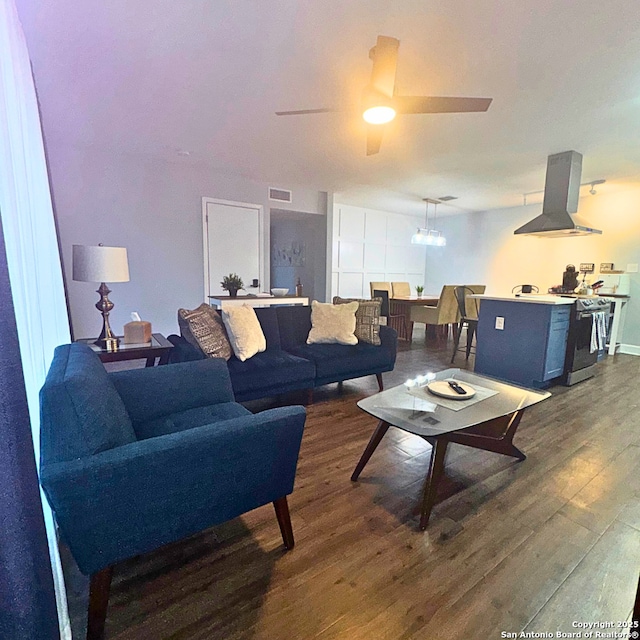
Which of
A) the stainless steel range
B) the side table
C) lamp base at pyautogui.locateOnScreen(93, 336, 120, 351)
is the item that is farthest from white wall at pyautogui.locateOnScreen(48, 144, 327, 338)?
the stainless steel range

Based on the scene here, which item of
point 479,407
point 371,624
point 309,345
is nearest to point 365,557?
point 371,624

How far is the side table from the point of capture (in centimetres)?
248

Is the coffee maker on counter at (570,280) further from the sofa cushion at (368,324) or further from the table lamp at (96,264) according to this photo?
the table lamp at (96,264)

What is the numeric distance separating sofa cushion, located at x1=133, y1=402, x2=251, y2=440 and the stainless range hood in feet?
13.9

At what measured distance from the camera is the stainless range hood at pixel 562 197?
3.93 metres

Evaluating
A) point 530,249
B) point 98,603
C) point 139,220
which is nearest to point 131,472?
point 98,603

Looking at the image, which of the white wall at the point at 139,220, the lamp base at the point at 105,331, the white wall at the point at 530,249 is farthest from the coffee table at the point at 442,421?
the white wall at the point at 530,249

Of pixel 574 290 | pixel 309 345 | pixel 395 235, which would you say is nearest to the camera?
pixel 309 345

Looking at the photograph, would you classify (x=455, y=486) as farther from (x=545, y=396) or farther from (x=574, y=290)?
(x=574, y=290)

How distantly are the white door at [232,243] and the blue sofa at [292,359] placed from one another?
2.12 m

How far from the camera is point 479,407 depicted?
193 centimetres

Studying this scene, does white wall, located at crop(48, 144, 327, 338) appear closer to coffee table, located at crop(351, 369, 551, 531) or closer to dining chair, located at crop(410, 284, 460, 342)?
dining chair, located at crop(410, 284, 460, 342)

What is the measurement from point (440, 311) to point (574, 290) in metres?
1.75

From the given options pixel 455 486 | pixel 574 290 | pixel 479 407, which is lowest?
pixel 455 486
